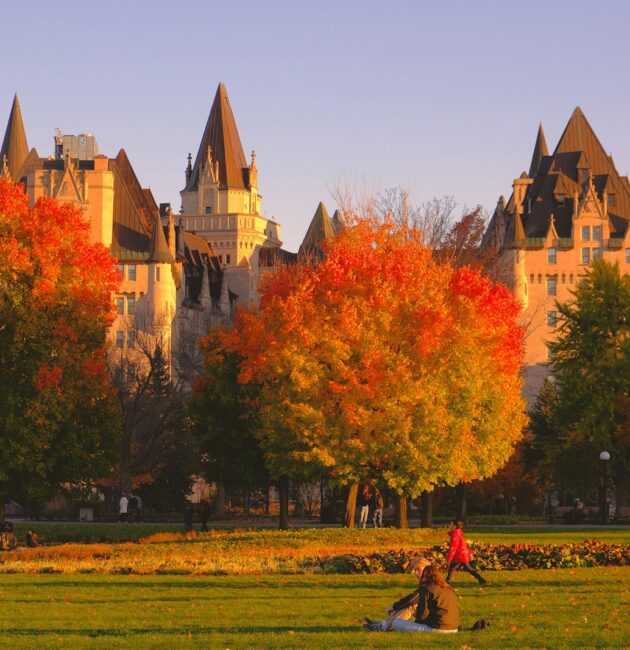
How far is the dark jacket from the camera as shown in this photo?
19234 millimetres

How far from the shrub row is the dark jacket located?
10.1m

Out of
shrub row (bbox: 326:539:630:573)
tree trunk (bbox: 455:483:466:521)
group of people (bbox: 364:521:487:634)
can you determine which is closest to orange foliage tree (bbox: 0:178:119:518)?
shrub row (bbox: 326:539:630:573)

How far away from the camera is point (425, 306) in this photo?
149ft

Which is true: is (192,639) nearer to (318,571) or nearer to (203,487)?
(318,571)

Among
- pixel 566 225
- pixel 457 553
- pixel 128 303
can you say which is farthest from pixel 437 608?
pixel 566 225

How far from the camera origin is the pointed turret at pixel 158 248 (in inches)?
5328

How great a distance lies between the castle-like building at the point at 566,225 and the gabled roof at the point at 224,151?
5137 centimetres

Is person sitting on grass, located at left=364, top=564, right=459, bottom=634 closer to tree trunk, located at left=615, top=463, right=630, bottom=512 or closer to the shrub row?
the shrub row

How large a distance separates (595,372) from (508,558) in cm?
3889

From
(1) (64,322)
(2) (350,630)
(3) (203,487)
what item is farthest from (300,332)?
(3) (203,487)

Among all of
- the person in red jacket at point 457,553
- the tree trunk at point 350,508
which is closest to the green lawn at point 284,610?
the person in red jacket at point 457,553

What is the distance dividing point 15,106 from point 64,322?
108263mm

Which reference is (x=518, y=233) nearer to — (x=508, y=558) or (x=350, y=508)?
(x=350, y=508)

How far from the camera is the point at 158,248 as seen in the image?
135625 mm
